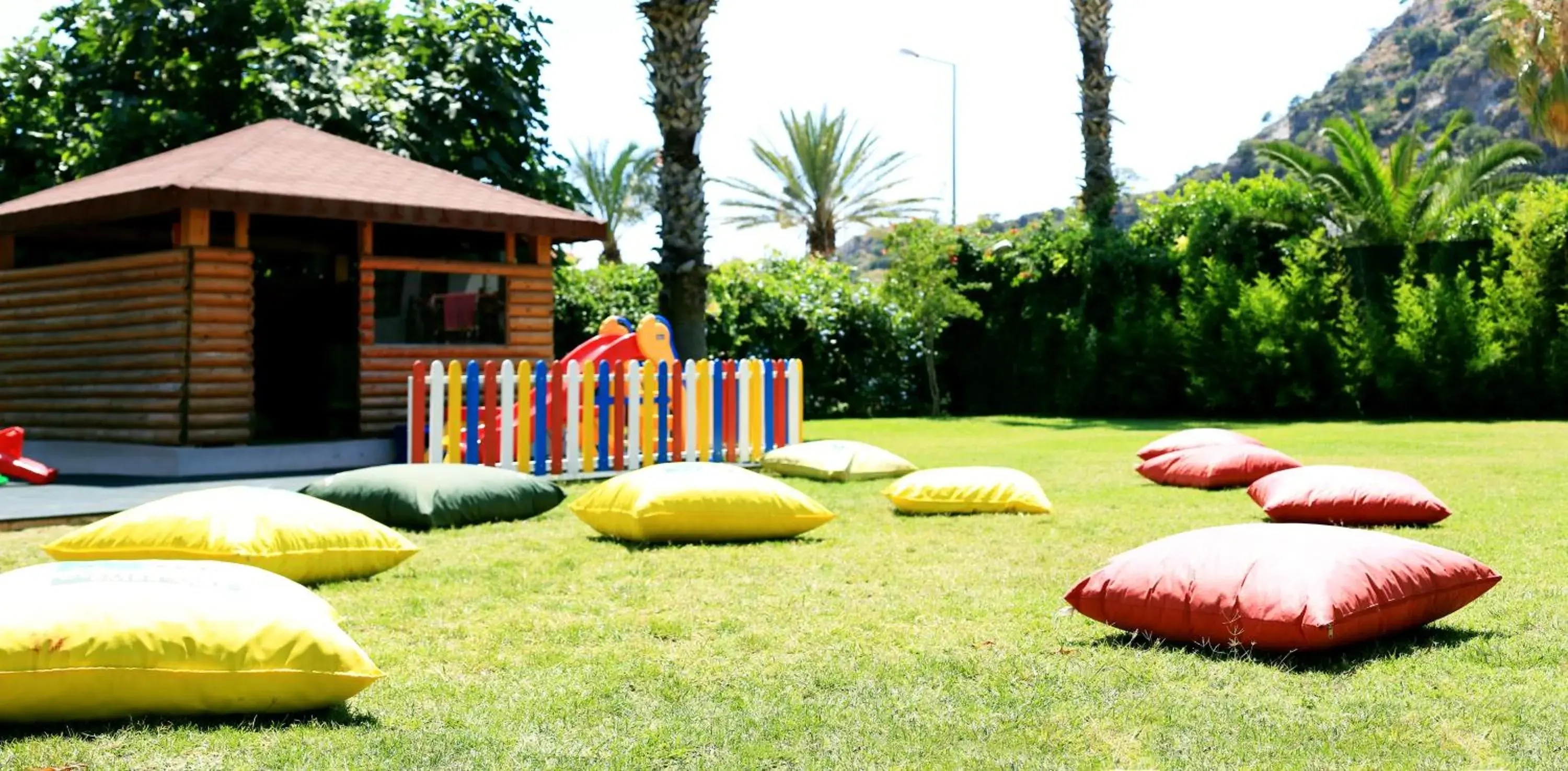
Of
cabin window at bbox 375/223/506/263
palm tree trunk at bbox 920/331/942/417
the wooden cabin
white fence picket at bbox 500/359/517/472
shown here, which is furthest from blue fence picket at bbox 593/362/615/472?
palm tree trunk at bbox 920/331/942/417

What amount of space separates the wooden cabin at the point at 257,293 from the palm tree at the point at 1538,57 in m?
23.3

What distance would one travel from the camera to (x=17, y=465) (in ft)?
36.2

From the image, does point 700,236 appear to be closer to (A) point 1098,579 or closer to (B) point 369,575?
(B) point 369,575

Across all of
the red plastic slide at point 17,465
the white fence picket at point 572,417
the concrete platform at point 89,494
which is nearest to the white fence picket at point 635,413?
the white fence picket at point 572,417

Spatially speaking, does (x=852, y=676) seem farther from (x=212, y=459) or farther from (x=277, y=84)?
(x=277, y=84)

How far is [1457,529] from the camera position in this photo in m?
7.43

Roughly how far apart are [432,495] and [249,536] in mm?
2449

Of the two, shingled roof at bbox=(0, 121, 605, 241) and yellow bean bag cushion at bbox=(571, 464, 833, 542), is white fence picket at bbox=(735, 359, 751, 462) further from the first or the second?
yellow bean bag cushion at bbox=(571, 464, 833, 542)

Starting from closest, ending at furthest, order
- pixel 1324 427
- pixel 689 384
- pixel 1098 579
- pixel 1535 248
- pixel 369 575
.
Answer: pixel 1098 579 < pixel 369 575 < pixel 689 384 < pixel 1324 427 < pixel 1535 248

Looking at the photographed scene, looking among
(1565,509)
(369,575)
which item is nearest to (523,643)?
(369,575)

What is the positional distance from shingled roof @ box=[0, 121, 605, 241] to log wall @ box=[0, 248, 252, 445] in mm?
631

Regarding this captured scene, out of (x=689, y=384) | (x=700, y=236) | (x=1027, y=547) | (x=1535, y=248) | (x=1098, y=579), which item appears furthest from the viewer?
(x=1535, y=248)

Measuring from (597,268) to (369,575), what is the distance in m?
17.8

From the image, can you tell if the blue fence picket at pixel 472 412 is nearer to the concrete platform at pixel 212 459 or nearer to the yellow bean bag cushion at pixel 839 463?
the concrete platform at pixel 212 459
